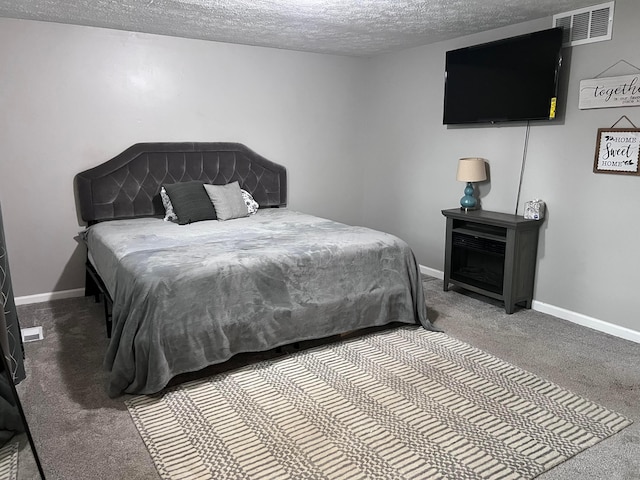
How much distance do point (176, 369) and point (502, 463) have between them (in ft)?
5.76

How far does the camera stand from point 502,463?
2.11 m

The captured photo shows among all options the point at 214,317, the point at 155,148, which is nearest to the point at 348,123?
the point at 155,148

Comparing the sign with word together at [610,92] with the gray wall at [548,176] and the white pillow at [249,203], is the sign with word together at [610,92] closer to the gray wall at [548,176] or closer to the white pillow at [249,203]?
the gray wall at [548,176]

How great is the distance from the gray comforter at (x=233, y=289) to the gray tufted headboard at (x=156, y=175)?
46 centimetres

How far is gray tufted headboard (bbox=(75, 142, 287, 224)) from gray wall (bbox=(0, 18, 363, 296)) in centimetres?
11

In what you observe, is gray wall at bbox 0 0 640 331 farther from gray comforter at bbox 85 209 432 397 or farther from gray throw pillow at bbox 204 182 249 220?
gray comforter at bbox 85 209 432 397

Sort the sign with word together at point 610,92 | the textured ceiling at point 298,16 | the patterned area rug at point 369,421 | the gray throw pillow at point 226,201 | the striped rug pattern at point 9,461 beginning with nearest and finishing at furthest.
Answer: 1. the striped rug pattern at point 9,461
2. the patterned area rug at point 369,421
3. the sign with word together at point 610,92
4. the textured ceiling at point 298,16
5. the gray throw pillow at point 226,201

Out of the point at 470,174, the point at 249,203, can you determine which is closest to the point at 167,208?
the point at 249,203

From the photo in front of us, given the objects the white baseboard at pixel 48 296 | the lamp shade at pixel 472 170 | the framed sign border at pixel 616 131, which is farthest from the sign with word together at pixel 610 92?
the white baseboard at pixel 48 296

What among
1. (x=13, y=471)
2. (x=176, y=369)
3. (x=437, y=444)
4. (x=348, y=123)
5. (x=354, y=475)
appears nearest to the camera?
(x=13, y=471)

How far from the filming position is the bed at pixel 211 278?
264 centimetres

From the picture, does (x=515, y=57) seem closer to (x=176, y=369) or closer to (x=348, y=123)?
(x=348, y=123)

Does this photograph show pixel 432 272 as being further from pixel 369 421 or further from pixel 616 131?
pixel 369 421

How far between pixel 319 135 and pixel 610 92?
2.97 metres
